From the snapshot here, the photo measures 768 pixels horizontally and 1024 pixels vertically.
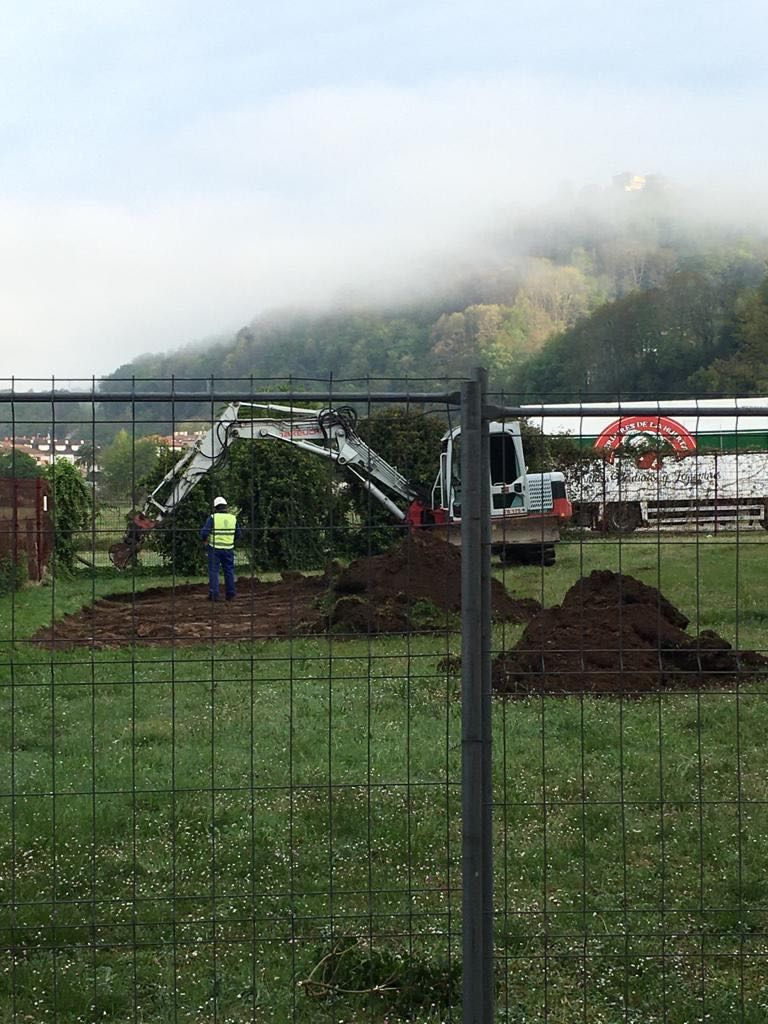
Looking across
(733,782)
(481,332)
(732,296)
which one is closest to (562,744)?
(733,782)

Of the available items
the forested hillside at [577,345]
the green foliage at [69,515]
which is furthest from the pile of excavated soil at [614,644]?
the forested hillside at [577,345]

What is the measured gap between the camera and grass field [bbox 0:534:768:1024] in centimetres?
483

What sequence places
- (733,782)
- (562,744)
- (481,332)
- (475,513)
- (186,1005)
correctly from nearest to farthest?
(475,513), (186,1005), (733,782), (562,744), (481,332)

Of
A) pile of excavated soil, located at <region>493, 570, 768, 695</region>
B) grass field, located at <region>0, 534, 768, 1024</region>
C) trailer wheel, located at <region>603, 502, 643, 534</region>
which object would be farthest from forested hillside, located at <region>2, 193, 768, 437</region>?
trailer wheel, located at <region>603, 502, 643, 534</region>

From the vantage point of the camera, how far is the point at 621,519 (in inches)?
183

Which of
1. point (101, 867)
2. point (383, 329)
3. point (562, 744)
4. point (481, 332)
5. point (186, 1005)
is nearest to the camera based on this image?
point (186, 1005)

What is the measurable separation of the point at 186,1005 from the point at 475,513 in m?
2.45

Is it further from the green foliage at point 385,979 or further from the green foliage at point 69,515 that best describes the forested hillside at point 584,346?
the green foliage at point 385,979

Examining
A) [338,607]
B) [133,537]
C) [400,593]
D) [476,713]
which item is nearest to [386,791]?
[133,537]

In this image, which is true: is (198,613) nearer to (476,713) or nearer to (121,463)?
(121,463)

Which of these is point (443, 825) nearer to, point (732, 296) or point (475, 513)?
point (475, 513)

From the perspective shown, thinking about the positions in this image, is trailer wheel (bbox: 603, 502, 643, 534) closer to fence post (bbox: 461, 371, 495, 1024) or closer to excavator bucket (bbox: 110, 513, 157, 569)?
fence post (bbox: 461, 371, 495, 1024)

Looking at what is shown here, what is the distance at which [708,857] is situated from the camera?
6.76 meters

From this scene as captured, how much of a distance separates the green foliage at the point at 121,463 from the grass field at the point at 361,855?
22.1 inches
